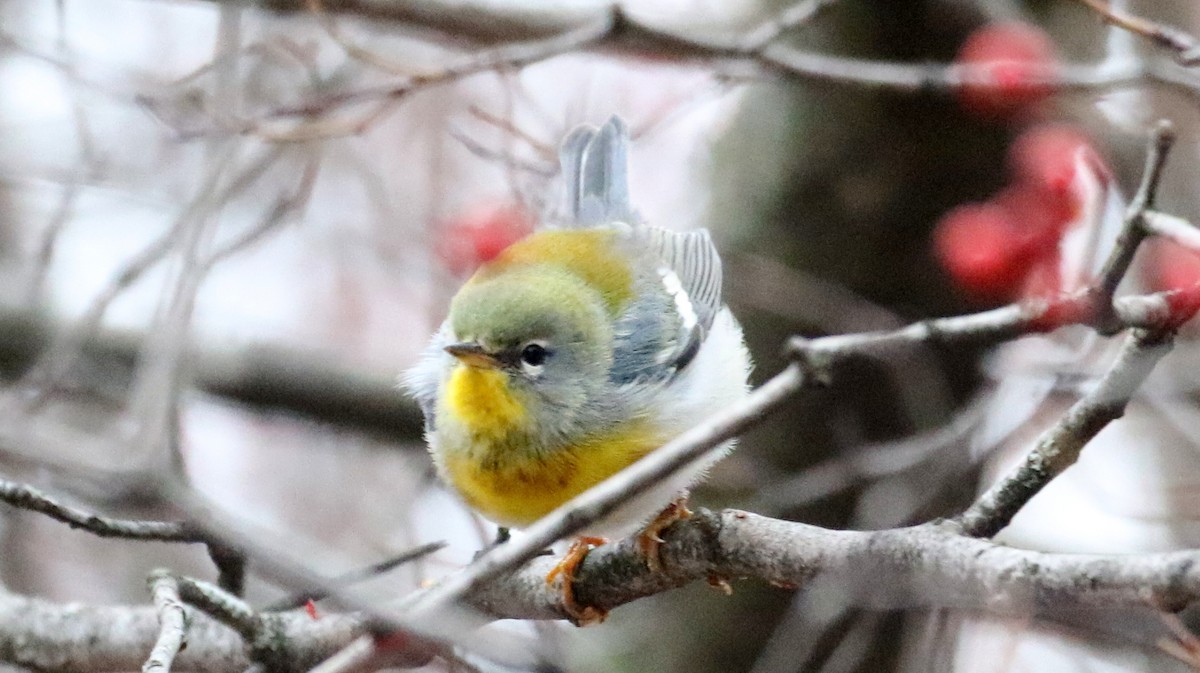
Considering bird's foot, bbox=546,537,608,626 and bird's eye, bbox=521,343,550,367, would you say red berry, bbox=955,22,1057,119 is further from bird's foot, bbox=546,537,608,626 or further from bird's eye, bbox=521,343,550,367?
bird's foot, bbox=546,537,608,626

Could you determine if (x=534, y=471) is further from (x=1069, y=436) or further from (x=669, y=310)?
(x=1069, y=436)

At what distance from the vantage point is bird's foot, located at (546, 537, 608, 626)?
2.10 metres

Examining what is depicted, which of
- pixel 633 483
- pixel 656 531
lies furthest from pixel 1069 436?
pixel 656 531

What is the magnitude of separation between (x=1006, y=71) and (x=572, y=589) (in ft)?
4.99

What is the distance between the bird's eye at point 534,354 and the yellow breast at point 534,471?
0.65 ft

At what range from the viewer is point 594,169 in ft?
10.2

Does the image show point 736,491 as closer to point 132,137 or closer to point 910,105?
point 910,105

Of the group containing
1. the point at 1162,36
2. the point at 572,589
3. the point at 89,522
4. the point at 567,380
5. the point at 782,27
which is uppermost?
the point at 782,27

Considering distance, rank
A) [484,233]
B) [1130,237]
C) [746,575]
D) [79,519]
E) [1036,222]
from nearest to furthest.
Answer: [1130,237], [79,519], [746,575], [1036,222], [484,233]

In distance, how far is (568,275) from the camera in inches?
102

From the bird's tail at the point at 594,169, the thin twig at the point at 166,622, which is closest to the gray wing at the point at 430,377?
the bird's tail at the point at 594,169

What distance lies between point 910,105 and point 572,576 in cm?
199

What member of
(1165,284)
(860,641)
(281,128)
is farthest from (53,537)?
(1165,284)

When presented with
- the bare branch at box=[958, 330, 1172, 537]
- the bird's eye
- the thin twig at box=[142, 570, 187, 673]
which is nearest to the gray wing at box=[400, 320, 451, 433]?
the bird's eye
